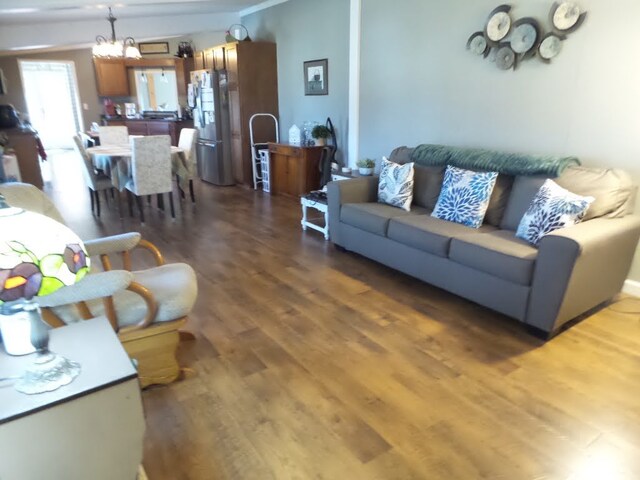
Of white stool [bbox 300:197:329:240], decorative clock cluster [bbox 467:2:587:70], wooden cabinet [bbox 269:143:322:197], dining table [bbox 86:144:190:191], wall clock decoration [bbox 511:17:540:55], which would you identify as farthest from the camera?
wooden cabinet [bbox 269:143:322:197]

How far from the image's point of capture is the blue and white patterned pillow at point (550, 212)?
2.55 metres

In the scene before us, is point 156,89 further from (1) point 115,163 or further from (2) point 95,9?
(1) point 115,163

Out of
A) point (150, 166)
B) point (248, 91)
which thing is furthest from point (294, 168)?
point (150, 166)

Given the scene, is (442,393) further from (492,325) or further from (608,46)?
(608,46)

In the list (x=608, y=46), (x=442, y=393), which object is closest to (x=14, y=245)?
(x=442, y=393)

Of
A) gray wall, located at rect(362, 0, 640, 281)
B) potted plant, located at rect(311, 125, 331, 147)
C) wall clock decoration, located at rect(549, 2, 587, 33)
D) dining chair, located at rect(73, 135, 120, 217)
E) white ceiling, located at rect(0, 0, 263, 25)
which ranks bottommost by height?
dining chair, located at rect(73, 135, 120, 217)

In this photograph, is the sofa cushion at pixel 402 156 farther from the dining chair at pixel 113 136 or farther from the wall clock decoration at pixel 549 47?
the dining chair at pixel 113 136

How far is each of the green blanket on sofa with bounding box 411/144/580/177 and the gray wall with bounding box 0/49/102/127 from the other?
894 cm

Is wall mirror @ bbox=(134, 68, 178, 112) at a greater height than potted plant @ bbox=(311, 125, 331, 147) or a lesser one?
greater

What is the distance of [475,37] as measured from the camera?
3527 mm

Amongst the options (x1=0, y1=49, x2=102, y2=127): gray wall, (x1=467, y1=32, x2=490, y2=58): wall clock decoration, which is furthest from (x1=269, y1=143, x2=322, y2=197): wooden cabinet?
(x1=0, y1=49, x2=102, y2=127): gray wall

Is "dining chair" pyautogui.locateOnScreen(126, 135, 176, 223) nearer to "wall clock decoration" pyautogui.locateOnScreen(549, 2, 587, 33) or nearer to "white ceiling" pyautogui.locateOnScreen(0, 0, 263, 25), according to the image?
"white ceiling" pyautogui.locateOnScreen(0, 0, 263, 25)

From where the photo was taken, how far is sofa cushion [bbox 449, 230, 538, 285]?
2.46 m

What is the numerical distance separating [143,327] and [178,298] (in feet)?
0.64
